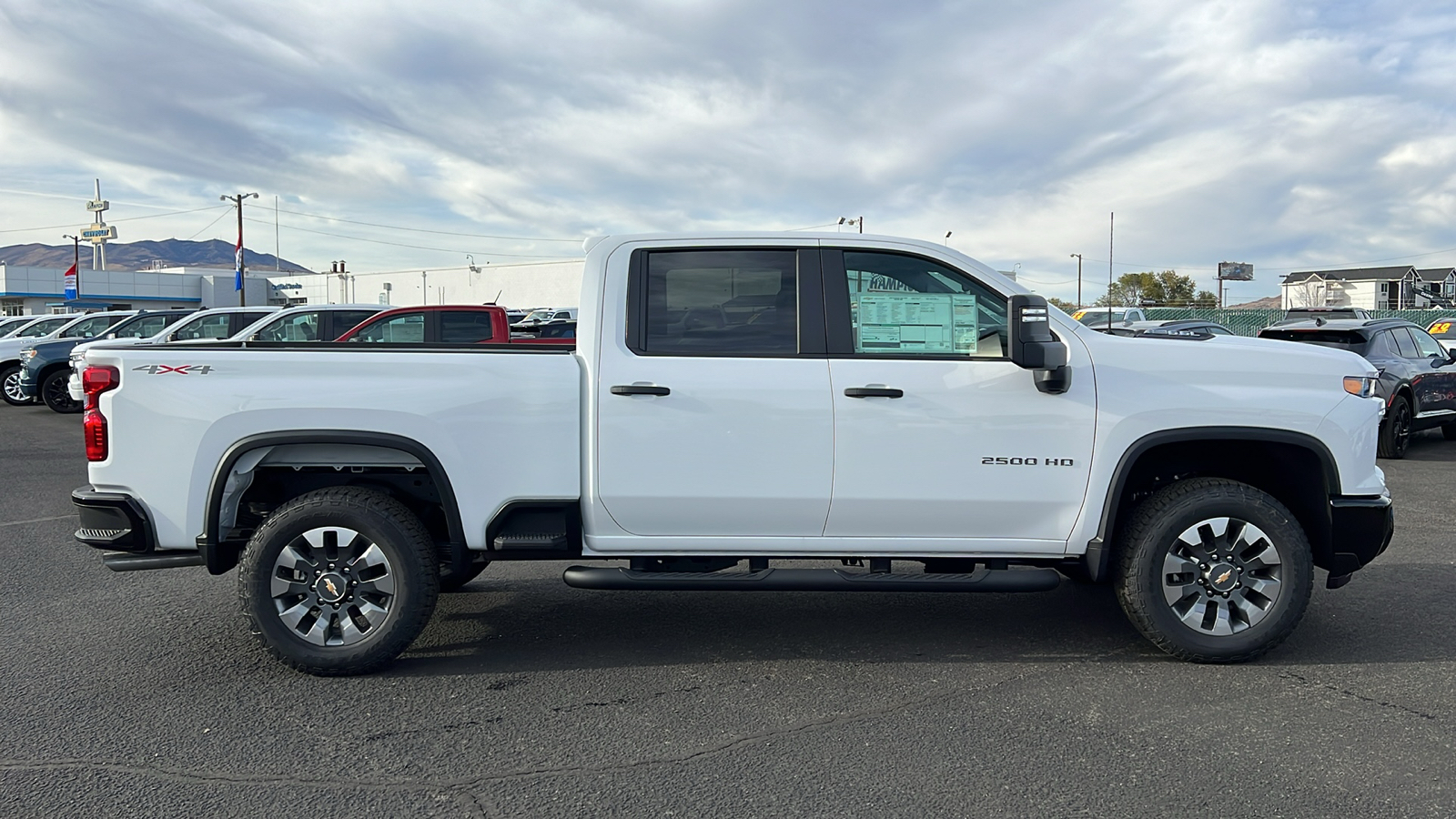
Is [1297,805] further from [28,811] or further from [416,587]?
[28,811]

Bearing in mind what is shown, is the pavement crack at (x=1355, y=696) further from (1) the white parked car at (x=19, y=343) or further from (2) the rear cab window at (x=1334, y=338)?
(1) the white parked car at (x=19, y=343)

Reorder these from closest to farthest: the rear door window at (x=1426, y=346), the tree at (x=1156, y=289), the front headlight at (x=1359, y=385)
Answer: the front headlight at (x=1359, y=385)
the rear door window at (x=1426, y=346)
the tree at (x=1156, y=289)

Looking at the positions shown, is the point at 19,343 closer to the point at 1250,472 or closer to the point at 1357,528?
the point at 1250,472

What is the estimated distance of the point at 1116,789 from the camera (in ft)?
11.3

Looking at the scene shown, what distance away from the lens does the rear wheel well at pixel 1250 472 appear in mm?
4781

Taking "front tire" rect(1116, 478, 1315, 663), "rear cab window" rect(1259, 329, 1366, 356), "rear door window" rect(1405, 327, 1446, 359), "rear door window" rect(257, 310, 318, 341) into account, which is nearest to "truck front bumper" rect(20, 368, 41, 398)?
"rear door window" rect(257, 310, 318, 341)

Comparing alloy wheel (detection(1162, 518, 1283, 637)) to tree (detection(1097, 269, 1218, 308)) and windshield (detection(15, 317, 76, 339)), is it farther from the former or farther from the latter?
tree (detection(1097, 269, 1218, 308))

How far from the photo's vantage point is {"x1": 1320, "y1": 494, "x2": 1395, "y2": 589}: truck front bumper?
4672 millimetres

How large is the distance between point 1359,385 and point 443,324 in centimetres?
1049

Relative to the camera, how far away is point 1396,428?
38.2ft

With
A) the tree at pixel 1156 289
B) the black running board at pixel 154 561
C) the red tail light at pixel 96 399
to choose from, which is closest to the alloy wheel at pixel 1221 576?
the black running board at pixel 154 561

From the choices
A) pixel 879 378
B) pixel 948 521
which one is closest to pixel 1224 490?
pixel 948 521

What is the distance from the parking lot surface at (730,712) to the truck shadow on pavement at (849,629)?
2cm

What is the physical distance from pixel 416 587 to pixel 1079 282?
87.7 m
